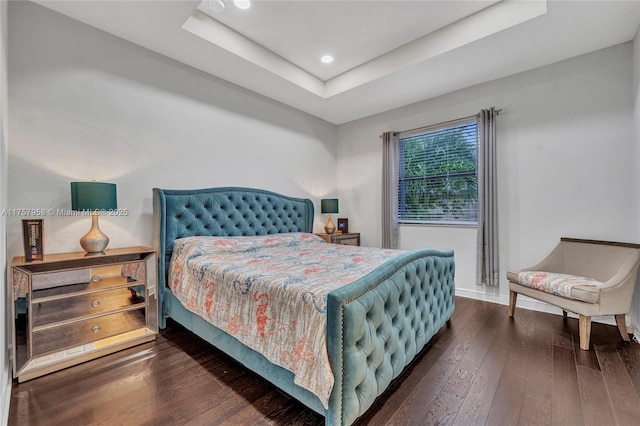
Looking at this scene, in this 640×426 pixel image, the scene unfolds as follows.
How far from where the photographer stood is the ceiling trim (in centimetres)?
247

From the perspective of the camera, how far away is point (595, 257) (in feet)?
8.99

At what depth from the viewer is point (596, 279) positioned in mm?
2676

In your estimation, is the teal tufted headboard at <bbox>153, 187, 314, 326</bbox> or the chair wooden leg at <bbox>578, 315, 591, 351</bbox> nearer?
the chair wooden leg at <bbox>578, 315, 591, 351</bbox>

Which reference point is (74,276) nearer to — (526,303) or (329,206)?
(329,206)

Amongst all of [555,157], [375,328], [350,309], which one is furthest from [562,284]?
[350,309]

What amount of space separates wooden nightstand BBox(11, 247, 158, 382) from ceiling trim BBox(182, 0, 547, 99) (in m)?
2.22

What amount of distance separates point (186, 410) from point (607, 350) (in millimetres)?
3145

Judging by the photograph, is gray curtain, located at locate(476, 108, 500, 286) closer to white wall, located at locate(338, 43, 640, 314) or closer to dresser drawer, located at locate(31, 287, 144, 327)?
white wall, located at locate(338, 43, 640, 314)

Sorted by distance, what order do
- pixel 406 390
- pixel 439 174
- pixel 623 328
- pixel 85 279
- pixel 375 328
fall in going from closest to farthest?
pixel 375 328 < pixel 406 390 < pixel 85 279 < pixel 623 328 < pixel 439 174

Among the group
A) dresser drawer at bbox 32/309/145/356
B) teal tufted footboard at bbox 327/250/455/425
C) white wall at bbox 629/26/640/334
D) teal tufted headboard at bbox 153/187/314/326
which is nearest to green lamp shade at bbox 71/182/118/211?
teal tufted headboard at bbox 153/187/314/326

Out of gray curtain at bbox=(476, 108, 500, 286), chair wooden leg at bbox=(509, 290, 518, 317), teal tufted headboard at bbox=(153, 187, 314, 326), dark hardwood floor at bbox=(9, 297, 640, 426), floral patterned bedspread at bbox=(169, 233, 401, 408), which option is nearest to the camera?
floral patterned bedspread at bbox=(169, 233, 401, 408)

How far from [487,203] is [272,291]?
299 centimetres

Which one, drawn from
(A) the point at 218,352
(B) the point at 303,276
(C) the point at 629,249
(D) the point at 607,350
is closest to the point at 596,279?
(C) the point at 629,249

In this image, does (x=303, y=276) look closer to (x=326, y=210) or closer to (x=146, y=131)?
(x=146, y=131)
